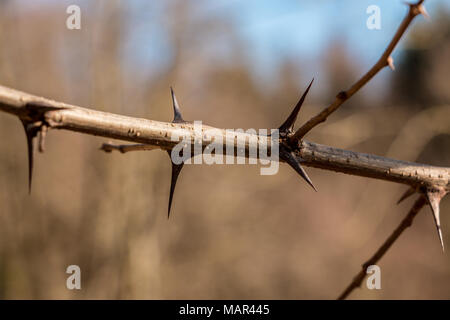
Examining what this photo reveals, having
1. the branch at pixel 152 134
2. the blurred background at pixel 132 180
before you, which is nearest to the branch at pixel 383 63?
the branch at pixel 152 134

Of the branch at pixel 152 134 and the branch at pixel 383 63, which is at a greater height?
the branch at pixel 383 63

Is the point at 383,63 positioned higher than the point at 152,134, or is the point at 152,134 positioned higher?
the point at 383,63

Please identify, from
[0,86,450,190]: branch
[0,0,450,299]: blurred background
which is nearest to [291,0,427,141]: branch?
[0,86,450,190]: branch

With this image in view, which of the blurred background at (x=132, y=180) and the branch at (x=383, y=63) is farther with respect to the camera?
the blurred background at (x=132, y=180)

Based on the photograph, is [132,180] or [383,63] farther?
[132,180]

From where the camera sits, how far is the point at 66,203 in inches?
230

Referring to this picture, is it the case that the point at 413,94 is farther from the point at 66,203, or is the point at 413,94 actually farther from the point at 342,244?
the point at 66,203

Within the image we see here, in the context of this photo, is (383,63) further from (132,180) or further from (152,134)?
(132,180)

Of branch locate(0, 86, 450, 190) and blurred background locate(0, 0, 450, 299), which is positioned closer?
branch locate(0, 86, 450, 190)

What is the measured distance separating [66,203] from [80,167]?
60cm

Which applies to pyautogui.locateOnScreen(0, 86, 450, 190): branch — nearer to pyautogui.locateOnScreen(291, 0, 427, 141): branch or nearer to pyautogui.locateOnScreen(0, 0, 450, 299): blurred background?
pyautogui.locateOnScreen(291, 0, 427, 141): branch

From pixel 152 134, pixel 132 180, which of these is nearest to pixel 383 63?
pixel 152 134

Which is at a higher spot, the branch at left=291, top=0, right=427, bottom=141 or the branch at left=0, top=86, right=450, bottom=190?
the branch at left=291, top=0, right=427, bottom=141

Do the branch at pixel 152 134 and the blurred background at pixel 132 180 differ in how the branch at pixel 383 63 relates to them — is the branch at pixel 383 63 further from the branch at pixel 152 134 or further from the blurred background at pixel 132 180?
the blurred background at pixel 132 180
